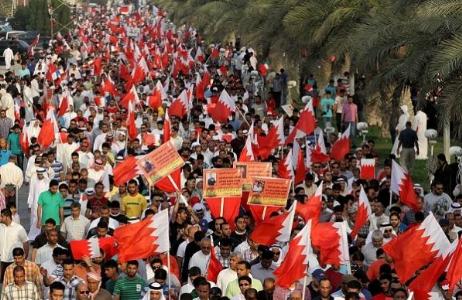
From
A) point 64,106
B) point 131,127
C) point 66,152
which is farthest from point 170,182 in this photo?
point 64,106

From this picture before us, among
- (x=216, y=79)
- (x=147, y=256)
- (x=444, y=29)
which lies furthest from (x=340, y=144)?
(x=216, y=79)

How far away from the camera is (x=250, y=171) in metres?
19.6

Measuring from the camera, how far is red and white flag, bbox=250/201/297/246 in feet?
→ 54.1

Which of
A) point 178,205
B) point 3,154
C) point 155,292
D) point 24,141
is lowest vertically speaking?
point 24,141

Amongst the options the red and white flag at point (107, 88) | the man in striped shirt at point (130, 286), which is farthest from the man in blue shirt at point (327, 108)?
the man in striped shirt at point (130, 286)

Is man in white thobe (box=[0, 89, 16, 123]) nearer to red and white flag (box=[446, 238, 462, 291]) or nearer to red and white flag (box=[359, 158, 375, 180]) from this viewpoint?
red and white flag (box=[359, 158, 375, 180])

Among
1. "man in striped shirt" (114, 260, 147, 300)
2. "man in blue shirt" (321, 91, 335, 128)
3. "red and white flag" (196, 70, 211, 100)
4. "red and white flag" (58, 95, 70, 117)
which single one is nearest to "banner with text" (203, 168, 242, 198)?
"man in striped shirt" (114, 260, 147, 300)

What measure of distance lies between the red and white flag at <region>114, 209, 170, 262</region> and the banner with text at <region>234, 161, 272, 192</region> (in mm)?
4155

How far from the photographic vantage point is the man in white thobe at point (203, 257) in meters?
15.5

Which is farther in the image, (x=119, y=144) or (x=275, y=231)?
(x=119, y=144)

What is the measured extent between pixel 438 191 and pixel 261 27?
64.4 ft

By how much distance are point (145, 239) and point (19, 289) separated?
151 centimetres

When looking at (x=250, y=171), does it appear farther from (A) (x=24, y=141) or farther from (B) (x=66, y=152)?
(A) (x=24, y=141)

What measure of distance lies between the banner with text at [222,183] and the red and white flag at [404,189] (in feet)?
7.29
